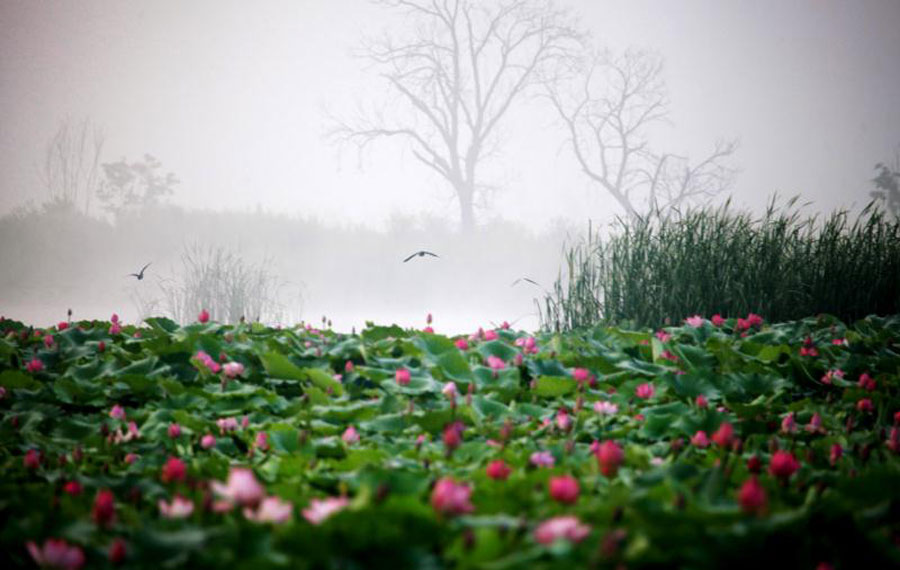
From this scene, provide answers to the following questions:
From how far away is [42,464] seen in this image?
171cm

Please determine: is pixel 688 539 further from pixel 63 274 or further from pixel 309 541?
pixel 63 274

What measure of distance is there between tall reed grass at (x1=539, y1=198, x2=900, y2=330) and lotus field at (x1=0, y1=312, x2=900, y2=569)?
3.46 feet

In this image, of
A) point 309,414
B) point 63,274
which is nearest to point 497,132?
point 63,274

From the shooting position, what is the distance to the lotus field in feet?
2.94

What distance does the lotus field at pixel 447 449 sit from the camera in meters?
0.90

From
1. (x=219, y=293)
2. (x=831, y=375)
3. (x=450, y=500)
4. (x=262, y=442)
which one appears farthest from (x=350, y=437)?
(x=219, y=293)

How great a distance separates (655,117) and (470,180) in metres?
4.26

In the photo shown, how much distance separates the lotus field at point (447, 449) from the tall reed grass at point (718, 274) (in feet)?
3.46

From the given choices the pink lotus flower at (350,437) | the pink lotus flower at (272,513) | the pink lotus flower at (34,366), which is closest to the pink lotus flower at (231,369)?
the pink lotus flower at (350,437)

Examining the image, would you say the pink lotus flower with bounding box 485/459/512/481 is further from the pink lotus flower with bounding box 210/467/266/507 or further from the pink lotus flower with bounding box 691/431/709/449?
the pink lotus flower with bounding box 691/431/709/449

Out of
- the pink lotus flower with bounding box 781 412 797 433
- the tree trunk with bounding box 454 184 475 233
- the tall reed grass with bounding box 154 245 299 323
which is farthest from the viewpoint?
the tree trunk with bounding box 454 184 475 233

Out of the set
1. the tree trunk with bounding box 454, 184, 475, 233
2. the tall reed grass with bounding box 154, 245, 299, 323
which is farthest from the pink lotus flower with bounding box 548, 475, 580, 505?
the tree trunk with bounding box 454, 184, 475, 233

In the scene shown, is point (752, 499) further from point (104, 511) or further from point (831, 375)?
point (831, 375)

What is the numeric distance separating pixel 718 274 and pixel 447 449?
3892mm
